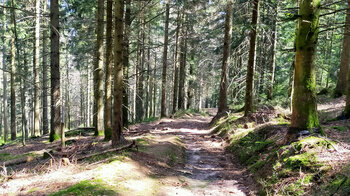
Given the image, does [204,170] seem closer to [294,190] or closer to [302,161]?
[302,161]

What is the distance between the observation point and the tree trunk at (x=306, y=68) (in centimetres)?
626

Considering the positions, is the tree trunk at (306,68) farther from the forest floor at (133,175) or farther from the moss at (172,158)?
the moss at (172,158)

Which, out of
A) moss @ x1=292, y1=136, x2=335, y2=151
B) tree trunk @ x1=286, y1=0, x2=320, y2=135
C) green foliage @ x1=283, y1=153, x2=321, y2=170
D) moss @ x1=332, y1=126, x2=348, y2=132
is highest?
tree trunk @ x1=286, y1=0, x2=320, y2=135

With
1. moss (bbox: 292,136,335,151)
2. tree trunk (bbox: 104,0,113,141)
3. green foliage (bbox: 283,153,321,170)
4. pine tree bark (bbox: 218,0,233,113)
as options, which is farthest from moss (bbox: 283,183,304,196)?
pine tree bark (bbox: 218,0,233,113)

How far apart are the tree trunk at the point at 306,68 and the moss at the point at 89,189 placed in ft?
16.3

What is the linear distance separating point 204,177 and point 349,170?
3.80 meters

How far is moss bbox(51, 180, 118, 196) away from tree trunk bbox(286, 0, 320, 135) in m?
4.98

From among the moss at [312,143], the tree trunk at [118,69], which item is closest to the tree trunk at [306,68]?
the moss at [312,143]

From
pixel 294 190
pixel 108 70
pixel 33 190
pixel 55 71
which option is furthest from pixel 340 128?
pixel 55 71

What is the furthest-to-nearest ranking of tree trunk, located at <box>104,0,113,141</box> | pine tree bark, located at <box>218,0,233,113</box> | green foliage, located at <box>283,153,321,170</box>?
pine tree bark, located at <box>218,0,233,113</box> → tree trunk, located at <box>104,0,113,141</box> → green foliage, located at <box>283,153,321,170</box>

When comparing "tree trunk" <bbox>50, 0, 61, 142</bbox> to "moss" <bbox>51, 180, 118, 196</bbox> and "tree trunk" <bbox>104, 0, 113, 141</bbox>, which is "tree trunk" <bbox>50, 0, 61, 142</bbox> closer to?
"tree trunk" <bbox>104, 0, 113, 141</bbox>

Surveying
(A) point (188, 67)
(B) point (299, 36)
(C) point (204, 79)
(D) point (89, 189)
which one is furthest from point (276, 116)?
(C) point (204, 79)

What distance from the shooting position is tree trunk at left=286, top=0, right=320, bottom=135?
6.26m

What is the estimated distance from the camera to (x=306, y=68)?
6.33 m
